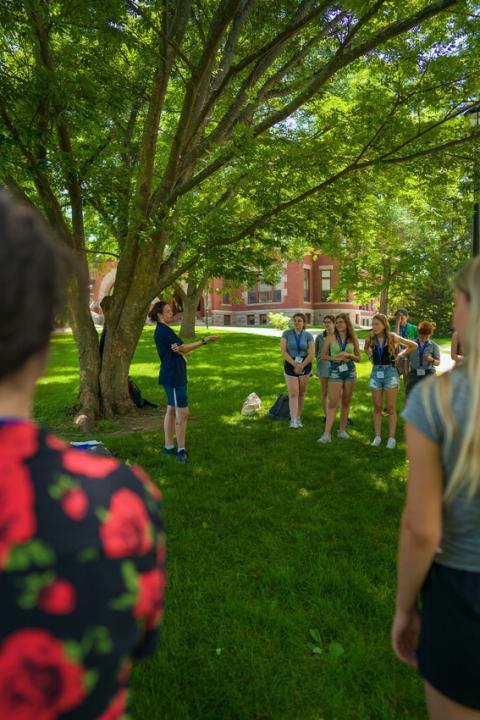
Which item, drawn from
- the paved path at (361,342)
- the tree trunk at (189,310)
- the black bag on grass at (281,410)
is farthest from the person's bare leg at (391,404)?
the tree trunk at (189,310)

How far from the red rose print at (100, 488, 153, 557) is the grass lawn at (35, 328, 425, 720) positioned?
0.34m

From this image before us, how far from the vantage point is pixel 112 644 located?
943 mm

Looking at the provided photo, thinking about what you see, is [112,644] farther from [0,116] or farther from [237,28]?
[237,28]

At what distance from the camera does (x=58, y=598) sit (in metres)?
0.88

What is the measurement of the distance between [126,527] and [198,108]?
9.54 meters

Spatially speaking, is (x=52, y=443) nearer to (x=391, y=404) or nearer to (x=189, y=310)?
(x=391, y=404)

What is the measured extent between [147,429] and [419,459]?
8.43 meters

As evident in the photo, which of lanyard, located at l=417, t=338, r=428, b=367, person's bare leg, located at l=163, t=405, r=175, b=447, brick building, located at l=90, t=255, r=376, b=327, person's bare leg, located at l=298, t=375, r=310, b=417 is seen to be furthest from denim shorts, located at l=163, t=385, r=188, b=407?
brick building, located at l=90, t=255, r=376, b=327

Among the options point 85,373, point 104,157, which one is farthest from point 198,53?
point 85,373

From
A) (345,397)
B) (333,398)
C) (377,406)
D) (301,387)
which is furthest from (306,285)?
(377,406)

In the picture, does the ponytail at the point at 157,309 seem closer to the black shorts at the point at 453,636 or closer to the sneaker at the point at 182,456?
the sneaker at the point at 182,456

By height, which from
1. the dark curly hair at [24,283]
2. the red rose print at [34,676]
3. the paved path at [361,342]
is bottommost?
the paved path at [361,342]

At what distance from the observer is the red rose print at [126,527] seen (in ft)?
3.04

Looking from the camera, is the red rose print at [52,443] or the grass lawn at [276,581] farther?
the grass lawn at [276,581]
